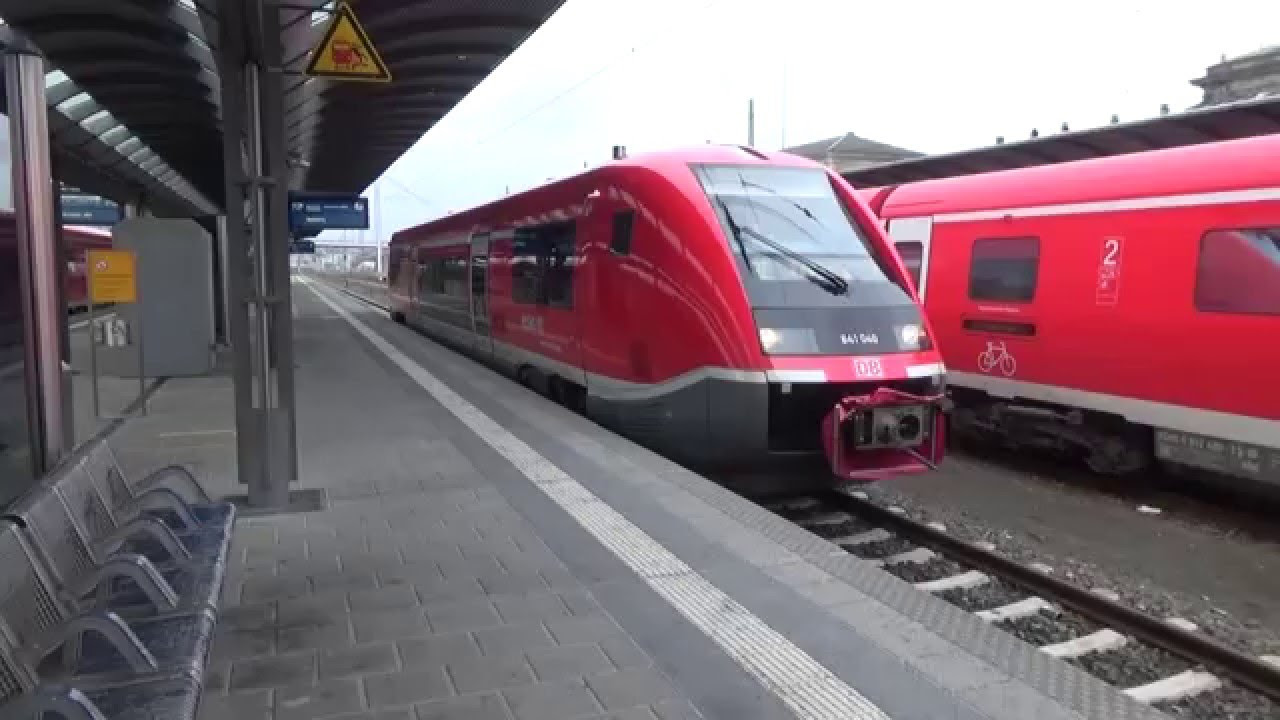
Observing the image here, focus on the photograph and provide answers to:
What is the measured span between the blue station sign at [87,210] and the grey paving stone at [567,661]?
1970 centimetres

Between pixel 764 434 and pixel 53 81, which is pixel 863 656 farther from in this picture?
pixel 53 81

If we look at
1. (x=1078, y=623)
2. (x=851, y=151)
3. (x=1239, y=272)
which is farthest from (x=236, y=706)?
(x=851, y=151)

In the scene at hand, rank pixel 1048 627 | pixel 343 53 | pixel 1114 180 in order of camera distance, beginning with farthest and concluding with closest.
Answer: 1. pixel 1114 180
2. pixel 343 53
3. pixel 1048 627

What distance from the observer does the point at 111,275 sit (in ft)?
29.6

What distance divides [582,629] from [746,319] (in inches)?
129

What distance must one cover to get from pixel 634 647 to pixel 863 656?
32.9 inches

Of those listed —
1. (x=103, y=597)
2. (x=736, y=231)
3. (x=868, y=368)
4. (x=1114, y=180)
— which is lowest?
(x=103, y=597)

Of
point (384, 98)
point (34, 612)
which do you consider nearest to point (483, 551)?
point (34, 612)

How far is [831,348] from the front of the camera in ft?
22.1

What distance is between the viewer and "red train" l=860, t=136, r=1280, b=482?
691 cm

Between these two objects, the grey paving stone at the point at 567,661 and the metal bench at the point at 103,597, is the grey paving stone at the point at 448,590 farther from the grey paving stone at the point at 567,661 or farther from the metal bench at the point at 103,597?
the metal bench at the point at 103,597

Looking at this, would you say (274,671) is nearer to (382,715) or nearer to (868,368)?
(382,715)

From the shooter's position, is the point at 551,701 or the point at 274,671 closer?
the point at 551,701

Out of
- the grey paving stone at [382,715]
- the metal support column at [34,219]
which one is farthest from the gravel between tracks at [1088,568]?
the metal support column at [34,219]
